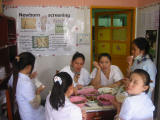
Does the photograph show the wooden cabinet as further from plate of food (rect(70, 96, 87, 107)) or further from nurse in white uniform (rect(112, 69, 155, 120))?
nurse in white uniform (rect(112, 69, 155, 120))

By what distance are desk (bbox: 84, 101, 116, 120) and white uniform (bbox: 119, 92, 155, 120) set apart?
296mm

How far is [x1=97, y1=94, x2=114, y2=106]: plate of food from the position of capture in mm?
1773

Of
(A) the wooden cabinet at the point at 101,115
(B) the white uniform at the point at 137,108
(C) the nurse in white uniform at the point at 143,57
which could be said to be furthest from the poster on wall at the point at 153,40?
(B) the white uniform at the point at 137,108

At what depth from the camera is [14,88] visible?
76.9 inches

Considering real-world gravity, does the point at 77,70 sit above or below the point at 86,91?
above

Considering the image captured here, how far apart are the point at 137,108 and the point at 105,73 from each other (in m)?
1.20

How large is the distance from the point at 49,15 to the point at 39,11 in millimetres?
191

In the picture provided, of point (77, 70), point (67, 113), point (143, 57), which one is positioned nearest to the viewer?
point (67, 113)

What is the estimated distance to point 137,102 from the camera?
1.38m

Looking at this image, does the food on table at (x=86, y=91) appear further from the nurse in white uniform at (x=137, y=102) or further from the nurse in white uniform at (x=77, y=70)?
the nurse in white uniform at (x=137, y=102)

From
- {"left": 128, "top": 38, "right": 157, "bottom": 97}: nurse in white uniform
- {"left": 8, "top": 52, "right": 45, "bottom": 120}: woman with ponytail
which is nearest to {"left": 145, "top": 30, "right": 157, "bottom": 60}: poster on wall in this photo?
{"left": 128, "top": 38, "right": 157, "bottom": 97}: nurse in white uniform

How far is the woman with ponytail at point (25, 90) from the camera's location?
6.25 feet

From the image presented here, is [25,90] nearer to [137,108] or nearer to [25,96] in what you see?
[25,96]

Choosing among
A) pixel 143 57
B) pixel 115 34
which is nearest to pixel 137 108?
pixel 143 57
